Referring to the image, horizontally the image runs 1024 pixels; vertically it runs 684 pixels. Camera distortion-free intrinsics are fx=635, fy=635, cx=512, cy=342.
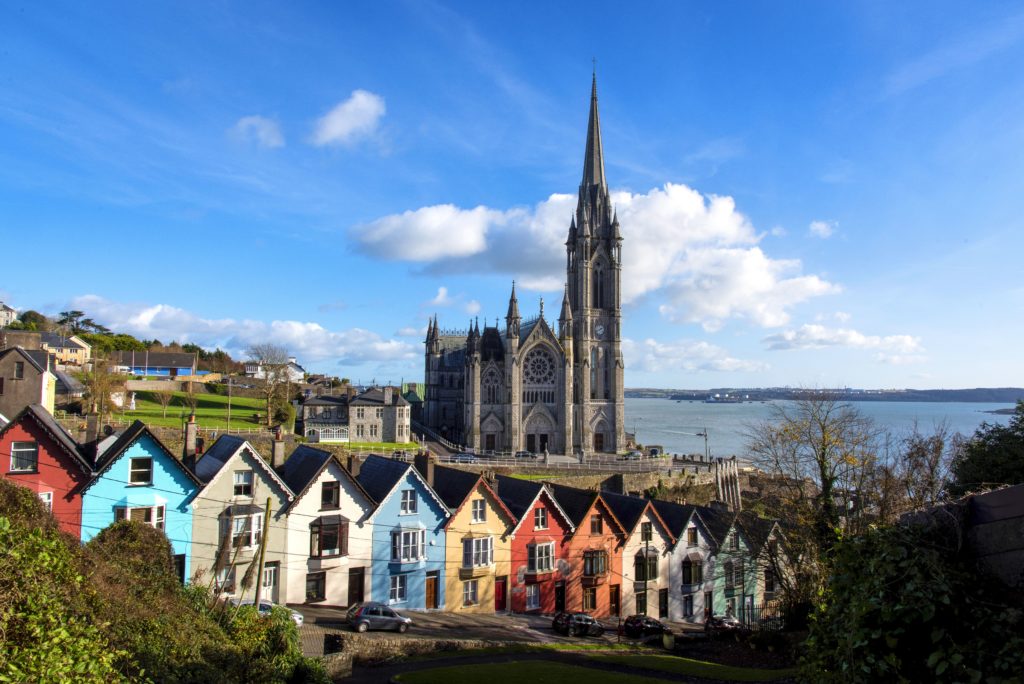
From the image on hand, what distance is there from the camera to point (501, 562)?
30.6 metres

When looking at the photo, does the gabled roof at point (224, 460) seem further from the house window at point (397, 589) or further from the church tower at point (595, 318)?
the church tower at point (595, 318)

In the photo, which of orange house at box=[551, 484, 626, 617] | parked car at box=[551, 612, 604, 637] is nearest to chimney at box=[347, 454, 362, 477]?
orange house at box=[551, 484, 626, 617]

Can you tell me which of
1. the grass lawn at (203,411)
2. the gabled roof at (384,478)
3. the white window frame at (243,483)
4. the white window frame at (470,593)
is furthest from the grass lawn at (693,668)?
the grass lawn at (203,411)

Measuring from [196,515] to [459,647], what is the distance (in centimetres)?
1146

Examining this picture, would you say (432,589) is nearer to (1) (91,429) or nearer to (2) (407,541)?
(2) (407,541)

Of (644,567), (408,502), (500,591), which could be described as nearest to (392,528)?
(408,502)

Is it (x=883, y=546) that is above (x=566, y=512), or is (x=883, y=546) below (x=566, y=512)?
above

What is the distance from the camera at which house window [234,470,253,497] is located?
25.7 metres

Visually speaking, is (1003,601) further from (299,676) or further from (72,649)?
(299,676)

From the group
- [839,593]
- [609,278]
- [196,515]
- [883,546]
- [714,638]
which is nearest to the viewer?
[883,546]

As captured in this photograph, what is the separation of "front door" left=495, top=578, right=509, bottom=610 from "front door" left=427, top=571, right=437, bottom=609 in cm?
318

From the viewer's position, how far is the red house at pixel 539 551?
3095 cm

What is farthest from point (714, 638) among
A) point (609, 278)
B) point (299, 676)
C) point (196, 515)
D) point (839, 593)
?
point (609, 278)

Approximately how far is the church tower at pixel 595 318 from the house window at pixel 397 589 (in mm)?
47209
